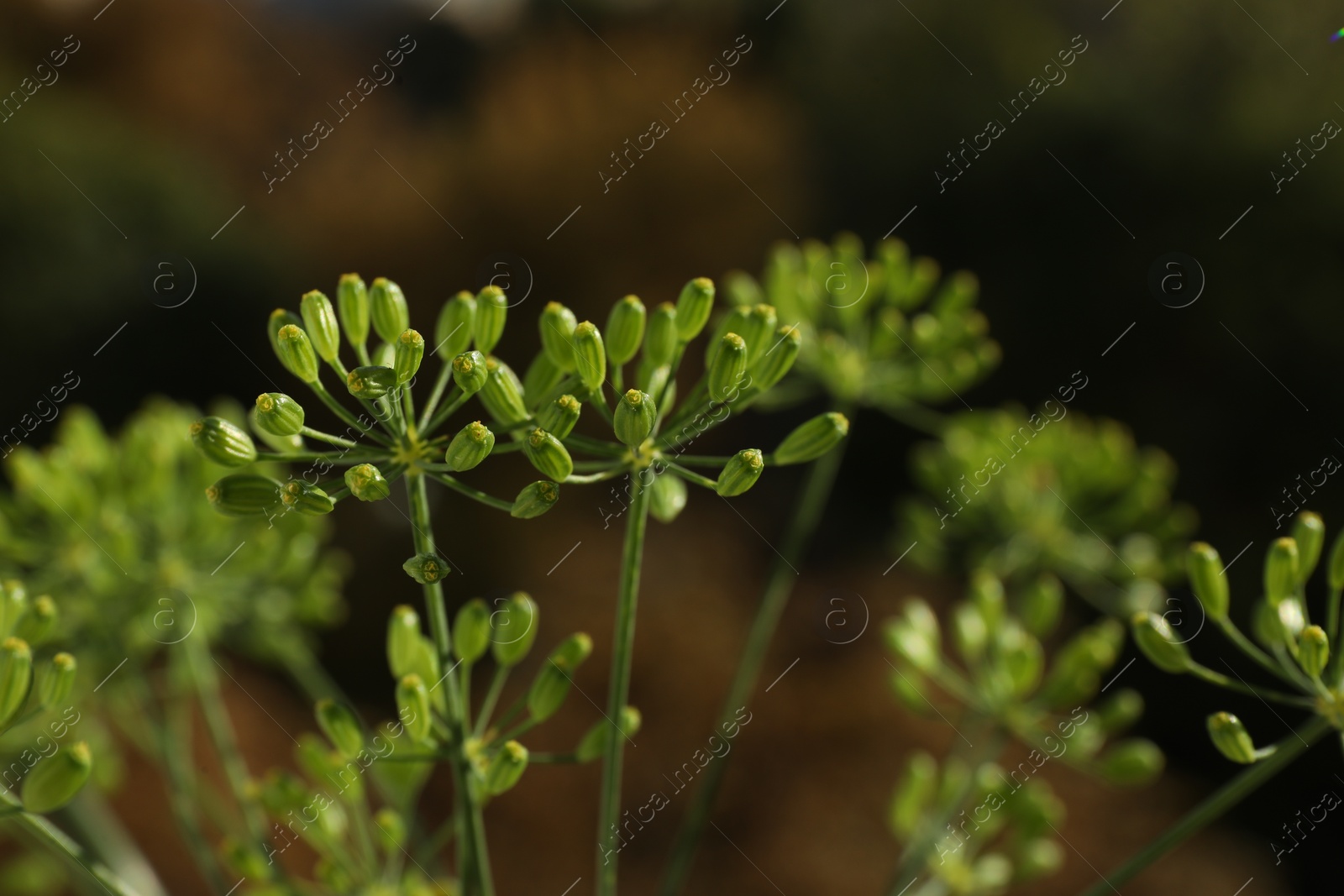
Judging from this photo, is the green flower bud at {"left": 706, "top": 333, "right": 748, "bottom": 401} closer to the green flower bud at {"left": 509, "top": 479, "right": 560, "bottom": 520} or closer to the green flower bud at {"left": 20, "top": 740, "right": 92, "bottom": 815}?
the green flower bud at {"left": 509, "top": 479, "right": 560, "bottom": 520}

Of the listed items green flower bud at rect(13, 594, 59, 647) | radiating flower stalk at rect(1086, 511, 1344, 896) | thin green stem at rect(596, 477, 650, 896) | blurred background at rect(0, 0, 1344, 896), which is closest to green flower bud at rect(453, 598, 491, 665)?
thin green stem at rect(596, 477, 650, 896)

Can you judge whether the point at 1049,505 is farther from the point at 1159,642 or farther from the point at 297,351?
the point at 297,351

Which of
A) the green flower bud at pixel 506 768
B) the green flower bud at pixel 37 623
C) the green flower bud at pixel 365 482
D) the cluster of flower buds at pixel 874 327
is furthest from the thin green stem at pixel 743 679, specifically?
the green flower bud at pixel 37 623

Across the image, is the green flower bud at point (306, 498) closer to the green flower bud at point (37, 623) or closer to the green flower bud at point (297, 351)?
the green flower bud at point (297, 351)

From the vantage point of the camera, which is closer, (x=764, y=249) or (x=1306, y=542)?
(x=1306, y=542)

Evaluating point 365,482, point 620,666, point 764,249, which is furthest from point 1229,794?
point 764,249

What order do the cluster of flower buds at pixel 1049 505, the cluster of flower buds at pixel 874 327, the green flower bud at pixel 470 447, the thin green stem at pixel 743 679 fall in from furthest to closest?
1. the cluster of flower buds at pixel 1049 505
2. the cluster of flower buds at pixel 874 327
3. the thin green stem at pixel 743 679
4. the green flower bud at pixel 470 447

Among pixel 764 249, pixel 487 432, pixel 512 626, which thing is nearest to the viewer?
pixel 487 432

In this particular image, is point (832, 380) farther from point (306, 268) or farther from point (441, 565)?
point (306, 268)
